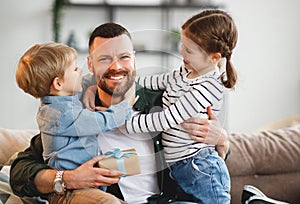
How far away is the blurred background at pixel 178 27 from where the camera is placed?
4.04 m

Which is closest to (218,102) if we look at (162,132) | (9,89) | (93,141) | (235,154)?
(162,132)

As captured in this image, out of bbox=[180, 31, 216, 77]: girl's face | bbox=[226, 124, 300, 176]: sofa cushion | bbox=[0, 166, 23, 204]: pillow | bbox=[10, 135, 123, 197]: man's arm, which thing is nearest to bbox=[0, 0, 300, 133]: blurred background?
bbox=[226, 124, 300, 176]: sofa cushion

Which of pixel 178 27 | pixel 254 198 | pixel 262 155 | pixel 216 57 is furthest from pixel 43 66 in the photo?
pixel 178 27

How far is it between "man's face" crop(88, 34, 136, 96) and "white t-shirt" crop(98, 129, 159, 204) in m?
0.09

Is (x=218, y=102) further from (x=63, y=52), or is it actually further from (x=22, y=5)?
(x=22, y=5)

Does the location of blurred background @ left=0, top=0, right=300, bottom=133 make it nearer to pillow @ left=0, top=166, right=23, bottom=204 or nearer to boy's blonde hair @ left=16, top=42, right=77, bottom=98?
pillow @ left=0, top=166, right=23, bottom=204

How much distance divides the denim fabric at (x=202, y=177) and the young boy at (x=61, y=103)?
15 cm

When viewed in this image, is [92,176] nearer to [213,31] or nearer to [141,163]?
[141,163]

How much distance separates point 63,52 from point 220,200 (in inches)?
18.5

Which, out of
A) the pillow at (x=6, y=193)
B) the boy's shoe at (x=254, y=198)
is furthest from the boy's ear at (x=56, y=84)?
the boy's shoe at (x=254, y=198)

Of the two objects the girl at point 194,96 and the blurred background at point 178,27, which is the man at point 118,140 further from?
the blurred background at point 178,27

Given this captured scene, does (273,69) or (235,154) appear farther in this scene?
(273,69)

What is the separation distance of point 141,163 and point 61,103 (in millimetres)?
214

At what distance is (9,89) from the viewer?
3.97m
